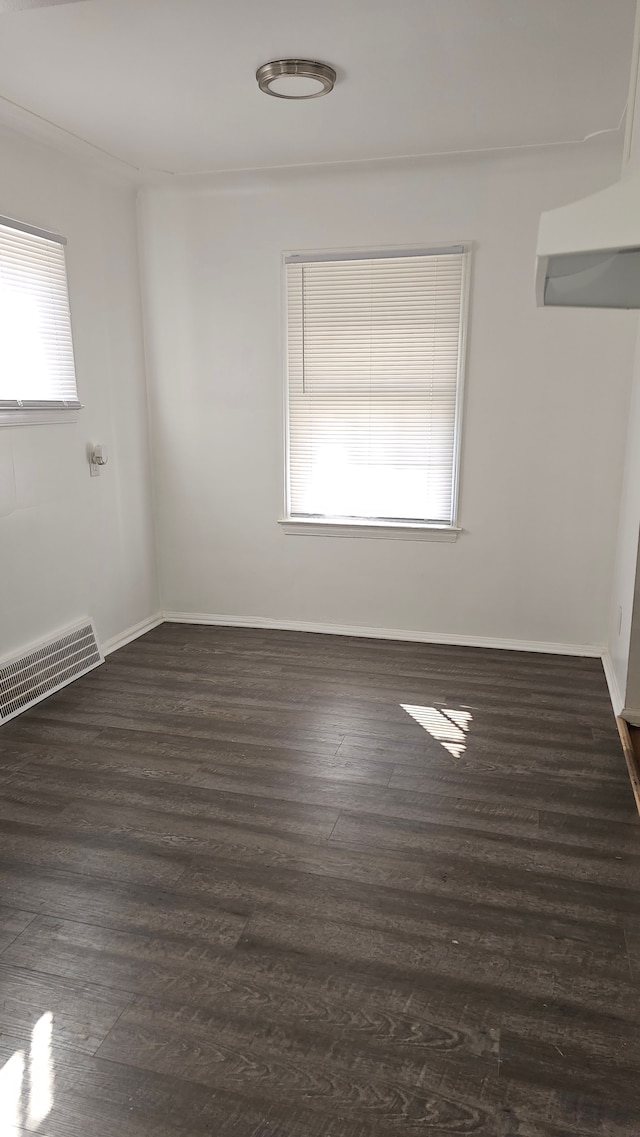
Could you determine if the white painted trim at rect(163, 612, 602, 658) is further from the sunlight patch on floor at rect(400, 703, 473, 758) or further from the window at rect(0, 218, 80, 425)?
the window at rect(0, 218, 80, 425)

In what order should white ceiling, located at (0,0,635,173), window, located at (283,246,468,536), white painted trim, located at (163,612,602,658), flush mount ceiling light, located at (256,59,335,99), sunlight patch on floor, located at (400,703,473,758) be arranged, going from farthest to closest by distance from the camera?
white painted trim, located at (163,612,602,658) < window, located at (283,246,468,536) < sunlight patch on floor, located at (400,703,473,758) < flush mount ceiling light, located at (256,59,335,99) < white ceiling, located at (0,0,635,173)

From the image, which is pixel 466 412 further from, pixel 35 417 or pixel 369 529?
pixel 35 417

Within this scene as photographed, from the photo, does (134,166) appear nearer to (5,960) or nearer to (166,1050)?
(5,960)

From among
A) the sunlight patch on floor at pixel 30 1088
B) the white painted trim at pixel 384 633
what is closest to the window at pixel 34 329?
the white painted trim at pixel 384 633

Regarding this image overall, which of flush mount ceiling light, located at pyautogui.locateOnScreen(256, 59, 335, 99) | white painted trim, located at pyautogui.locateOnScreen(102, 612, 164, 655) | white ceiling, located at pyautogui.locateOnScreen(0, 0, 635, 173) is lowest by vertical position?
white painted trim, located at pyautogui.locateOnScreen(102, 612, 164, 655)

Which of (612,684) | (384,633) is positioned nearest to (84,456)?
(384,633)

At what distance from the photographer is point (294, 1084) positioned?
158cm

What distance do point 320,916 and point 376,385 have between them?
303 cm

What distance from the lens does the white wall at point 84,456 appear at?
346 centimetres

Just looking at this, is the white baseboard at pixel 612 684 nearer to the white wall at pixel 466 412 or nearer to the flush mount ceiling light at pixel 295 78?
the white wall at pixel 466 412

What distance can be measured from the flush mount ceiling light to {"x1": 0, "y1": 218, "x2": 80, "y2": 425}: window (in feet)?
4.24

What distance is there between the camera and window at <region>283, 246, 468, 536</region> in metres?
4.14

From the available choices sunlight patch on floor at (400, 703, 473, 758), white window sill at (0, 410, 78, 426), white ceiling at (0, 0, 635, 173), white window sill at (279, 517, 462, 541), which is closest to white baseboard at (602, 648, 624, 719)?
sunlight patch on floor at (400, 703, 473, 758)

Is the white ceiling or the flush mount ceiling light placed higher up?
the white ceiling
